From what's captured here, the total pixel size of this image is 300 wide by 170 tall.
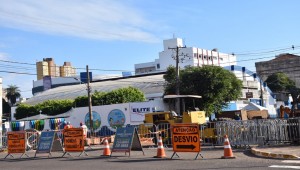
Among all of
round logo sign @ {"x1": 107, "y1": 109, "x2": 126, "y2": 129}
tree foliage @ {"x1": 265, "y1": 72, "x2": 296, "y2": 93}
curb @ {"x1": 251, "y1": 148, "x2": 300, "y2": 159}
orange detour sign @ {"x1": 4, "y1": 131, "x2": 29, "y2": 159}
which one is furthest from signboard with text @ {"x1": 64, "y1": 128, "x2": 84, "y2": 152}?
tree foliage @ {"x1": 265, "y1": 72, "x2": 296, "y2": 93}

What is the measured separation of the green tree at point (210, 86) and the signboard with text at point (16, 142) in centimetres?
2826

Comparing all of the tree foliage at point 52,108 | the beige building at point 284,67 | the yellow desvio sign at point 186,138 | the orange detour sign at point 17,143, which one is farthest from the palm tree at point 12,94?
the yellow desvio sign at point 186,138

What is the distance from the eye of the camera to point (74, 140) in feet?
56.4

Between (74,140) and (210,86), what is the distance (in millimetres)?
28565

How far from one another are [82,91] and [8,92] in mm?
54431

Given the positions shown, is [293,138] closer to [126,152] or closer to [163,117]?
[126,152]

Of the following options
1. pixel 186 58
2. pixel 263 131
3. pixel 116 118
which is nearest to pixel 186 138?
pixel 263 131

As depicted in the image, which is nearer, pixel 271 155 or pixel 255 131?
pixel 271 155

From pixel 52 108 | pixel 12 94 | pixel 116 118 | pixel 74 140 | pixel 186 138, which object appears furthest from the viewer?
pixel 12 94

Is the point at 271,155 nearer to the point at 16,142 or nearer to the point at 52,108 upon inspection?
the point at 16,142

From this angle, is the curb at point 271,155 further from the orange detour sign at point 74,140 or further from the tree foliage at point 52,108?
the tree foliage at point 52,108

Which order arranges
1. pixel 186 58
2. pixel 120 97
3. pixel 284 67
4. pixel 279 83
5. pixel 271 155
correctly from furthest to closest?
pixel 284 67 → pixel 186 58 → pixel 279 83 → pixel 120 97 → pixel 271 155

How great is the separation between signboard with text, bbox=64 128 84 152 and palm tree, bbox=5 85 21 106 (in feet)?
341

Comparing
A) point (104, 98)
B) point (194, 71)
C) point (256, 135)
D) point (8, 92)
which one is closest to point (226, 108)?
point (194, 71)
